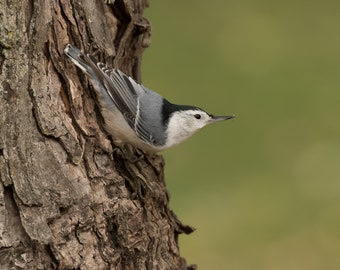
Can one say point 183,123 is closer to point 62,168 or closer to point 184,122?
point 184,122

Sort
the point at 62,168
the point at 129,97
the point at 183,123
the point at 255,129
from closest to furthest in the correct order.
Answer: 1. the point at 62,168
2. the point at 129,97
3. the point at 183,123
4. the point at 255,129

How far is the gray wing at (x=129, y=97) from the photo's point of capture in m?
4.04

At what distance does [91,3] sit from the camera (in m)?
4.08

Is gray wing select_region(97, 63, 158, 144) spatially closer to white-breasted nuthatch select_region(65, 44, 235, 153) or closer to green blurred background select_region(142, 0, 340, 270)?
white-breasted nuthatch select_region(65, 44, 235, 153)

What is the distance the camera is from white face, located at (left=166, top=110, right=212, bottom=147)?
4.38 m

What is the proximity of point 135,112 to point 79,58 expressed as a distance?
0.49m

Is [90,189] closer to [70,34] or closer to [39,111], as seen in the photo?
[39,111]

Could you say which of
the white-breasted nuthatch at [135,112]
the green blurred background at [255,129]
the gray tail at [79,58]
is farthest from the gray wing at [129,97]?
the green blurred background at [255,129]

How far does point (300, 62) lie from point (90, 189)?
4.10 meters

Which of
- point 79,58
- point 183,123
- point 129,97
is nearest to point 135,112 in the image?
point 129,97

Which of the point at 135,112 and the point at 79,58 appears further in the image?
the point at 135,112

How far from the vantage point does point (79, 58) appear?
151 inches

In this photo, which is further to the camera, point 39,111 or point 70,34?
point 70,34

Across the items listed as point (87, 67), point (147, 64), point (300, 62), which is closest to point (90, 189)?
point (87, 67)
